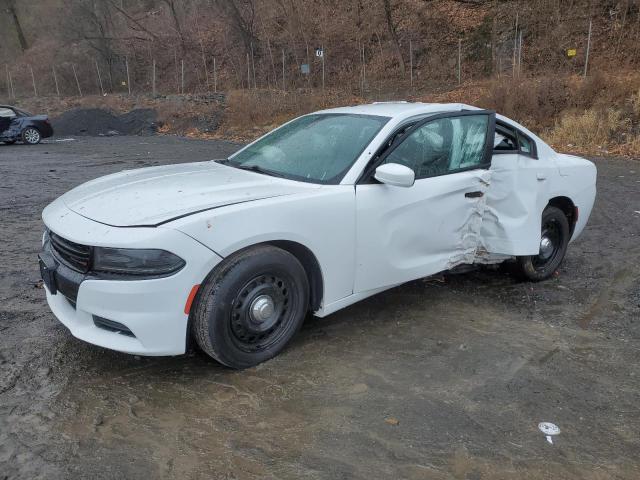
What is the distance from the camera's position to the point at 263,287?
128 inches

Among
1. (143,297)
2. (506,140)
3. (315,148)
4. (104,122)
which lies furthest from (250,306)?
(104,122)

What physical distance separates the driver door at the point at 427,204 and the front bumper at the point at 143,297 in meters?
1.16

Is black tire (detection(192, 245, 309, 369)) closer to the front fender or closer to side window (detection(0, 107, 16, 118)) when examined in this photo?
the front fender

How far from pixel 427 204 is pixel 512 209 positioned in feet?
3.21

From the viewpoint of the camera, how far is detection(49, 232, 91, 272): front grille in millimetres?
2992

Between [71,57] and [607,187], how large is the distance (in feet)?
137

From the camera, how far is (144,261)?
286 cm

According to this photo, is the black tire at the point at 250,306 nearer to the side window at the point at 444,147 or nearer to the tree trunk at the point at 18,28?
the side window at the point at 444,147

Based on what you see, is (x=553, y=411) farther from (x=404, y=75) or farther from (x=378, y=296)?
(x=404, y=75)

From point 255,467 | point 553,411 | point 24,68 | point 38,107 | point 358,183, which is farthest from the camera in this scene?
point 24,68

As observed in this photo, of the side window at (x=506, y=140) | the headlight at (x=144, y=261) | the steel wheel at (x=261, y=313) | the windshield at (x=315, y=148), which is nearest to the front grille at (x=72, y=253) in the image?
the headlight at (x=144, y=261)

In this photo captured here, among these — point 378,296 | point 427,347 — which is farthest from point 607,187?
point 427,347

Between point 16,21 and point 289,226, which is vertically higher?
point 16,21

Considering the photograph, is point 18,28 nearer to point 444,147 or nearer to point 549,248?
point 444,147
